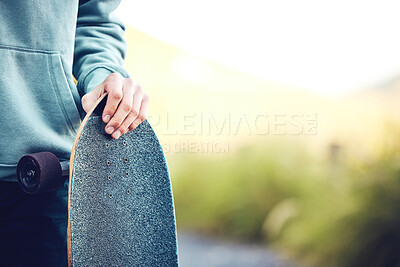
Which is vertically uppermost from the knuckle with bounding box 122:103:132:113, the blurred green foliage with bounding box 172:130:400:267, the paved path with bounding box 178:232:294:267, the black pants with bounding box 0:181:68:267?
the knuckle with bounding box 122:103:132:113

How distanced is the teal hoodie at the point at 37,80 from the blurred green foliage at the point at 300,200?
8.81ft

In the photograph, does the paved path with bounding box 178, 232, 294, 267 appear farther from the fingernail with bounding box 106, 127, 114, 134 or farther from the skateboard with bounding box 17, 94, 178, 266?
the fingernail with bounding box 106, 127, 114, 134

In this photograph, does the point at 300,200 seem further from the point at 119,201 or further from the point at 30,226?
the point at 30,226

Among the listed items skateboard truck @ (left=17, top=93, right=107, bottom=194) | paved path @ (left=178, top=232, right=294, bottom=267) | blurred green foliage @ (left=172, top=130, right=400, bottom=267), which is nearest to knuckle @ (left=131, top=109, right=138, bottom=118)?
skateboard truck @ (left=17, top=93, right=107, bottom=194)

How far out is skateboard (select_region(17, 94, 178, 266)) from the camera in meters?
1.01

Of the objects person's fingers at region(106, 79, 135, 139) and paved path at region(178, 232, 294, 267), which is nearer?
person's fingers at region(106, 79, 135, 139)

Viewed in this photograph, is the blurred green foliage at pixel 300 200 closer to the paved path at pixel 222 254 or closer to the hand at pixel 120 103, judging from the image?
the paved path at pixel 222 254

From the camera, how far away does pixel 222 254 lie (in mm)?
4352

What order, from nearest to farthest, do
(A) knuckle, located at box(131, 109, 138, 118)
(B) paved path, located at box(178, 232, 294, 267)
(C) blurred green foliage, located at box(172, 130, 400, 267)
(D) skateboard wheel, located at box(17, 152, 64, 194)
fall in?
(D) skateboard wheel, located at box(17, 152, 64, 194), (A) knuckle, located at box(131, 109, 138, 118), (C) blurred green foliage, located at box(172, 130, 400, 267), (B) paved path, located at box(178, 232, 294, 267)

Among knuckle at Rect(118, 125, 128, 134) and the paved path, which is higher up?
knuckle at Rect(118, 125, 128, 134)

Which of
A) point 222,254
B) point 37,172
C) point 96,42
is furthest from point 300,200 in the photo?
point 37,172

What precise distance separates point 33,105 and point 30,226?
283 millimetres

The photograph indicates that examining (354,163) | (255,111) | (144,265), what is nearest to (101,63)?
(144,265)

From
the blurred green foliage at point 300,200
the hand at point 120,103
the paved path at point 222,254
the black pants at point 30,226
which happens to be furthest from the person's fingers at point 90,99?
the paved path at point 222,254
